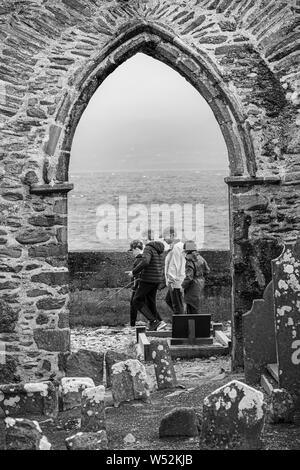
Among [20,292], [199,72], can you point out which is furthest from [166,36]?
[20,292]

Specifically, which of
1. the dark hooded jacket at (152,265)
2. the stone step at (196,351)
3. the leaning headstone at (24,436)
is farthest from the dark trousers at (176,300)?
the leaning headstone at (24,436)

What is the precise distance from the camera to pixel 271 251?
30.5 feet

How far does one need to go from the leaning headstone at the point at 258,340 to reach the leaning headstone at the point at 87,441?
262 cm

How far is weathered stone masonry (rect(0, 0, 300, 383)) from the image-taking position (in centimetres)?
913

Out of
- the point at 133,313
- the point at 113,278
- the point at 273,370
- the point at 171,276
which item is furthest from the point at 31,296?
the point at 113,278

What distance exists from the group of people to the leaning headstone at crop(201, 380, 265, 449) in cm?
691

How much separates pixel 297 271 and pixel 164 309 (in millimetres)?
8023

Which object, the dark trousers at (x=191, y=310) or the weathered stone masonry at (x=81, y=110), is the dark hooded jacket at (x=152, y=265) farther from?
the weathered stone masonry at (x=81, y=110)

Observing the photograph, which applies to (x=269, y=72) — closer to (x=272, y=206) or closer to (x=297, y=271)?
(x=272, y=206)

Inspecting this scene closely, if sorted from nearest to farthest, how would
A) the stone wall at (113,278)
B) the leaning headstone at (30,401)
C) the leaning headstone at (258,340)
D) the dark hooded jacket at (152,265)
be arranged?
the leaning headstone at (30,401)
the leaning headstone at (258,340)
the dark hooded jacket at (152,265)
the stone wall at (113,278)

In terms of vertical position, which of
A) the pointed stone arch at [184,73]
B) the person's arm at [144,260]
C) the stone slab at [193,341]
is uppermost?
the pointed stone arch at [184,73]

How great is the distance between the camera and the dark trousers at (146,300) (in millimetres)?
12368

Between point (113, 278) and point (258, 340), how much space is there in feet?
22.7

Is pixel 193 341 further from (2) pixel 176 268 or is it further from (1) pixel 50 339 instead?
(1) pixel 50 339
